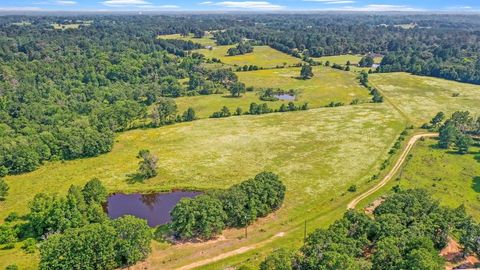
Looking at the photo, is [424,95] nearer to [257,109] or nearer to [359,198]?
[257,109]

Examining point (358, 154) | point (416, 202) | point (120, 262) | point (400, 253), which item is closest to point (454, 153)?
point (358, 154)

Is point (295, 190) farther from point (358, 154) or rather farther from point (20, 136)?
point (20, 136)

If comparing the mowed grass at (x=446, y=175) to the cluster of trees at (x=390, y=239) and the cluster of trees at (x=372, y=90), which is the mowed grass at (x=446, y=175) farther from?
the cluster of trees at (x=372, y=90)

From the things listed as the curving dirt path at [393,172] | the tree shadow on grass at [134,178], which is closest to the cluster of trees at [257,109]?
the curving dirt path at [393,172]

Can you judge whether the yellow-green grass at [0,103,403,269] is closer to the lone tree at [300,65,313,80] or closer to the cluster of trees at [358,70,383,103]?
the cluster of trees at [358,70,383,103]

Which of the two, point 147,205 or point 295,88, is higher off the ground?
point 295,88

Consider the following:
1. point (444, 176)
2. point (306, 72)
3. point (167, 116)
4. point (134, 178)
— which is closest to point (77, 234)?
point (134, 178)
